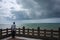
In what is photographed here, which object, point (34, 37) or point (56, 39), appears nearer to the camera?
point (56, 39)

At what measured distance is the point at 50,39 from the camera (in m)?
13.0

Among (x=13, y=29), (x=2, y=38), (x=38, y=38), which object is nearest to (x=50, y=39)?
(x=38, y=38)

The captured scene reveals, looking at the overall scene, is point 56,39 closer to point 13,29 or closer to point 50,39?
point 50,39

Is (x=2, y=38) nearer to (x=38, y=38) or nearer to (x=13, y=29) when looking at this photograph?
(x=13, y=29)

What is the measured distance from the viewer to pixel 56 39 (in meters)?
12.7

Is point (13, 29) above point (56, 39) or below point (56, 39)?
above

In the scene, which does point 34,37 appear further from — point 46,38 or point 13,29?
point 13,29

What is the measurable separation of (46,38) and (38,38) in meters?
1.07

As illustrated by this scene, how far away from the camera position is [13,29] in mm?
13133

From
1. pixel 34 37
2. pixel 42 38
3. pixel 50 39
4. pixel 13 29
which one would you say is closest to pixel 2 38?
pixel 13 29

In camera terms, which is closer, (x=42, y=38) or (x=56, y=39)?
(x=56, y=39)

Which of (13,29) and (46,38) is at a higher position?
(13,29)

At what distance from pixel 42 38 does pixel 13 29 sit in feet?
12.7

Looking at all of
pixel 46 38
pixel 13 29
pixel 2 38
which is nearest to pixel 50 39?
pixel 46 38
